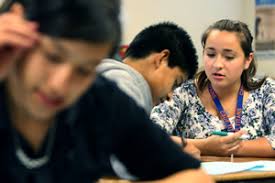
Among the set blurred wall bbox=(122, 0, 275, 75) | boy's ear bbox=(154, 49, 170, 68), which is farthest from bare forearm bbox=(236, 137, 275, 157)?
blurred wall bbox=(122, 0, 275, 75)

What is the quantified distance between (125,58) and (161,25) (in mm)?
196

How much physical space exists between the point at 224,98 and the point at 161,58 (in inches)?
32.5

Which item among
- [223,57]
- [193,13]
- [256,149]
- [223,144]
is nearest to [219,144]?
[223,144]

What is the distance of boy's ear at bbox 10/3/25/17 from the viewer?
833 mm

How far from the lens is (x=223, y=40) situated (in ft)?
8.54

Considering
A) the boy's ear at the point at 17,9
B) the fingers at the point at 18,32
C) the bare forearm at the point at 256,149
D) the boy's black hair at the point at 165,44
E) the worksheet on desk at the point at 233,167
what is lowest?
the bare forearm at the point at 256,149

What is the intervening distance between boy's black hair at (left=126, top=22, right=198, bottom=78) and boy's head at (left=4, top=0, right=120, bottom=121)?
1.16 metres

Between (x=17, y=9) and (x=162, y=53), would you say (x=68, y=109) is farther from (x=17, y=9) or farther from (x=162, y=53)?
(x=162, y=53)

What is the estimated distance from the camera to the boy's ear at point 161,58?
2000 mm

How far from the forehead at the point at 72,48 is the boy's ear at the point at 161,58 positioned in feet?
3.93

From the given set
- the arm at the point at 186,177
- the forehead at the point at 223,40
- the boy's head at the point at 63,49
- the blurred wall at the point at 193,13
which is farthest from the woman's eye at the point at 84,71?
the blurred wall at the point at 193,13

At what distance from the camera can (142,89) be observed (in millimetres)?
1870

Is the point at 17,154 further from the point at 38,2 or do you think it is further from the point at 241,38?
the point at 241,38

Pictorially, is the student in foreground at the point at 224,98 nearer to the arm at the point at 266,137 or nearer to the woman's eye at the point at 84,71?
the arm at the point at 266,137
